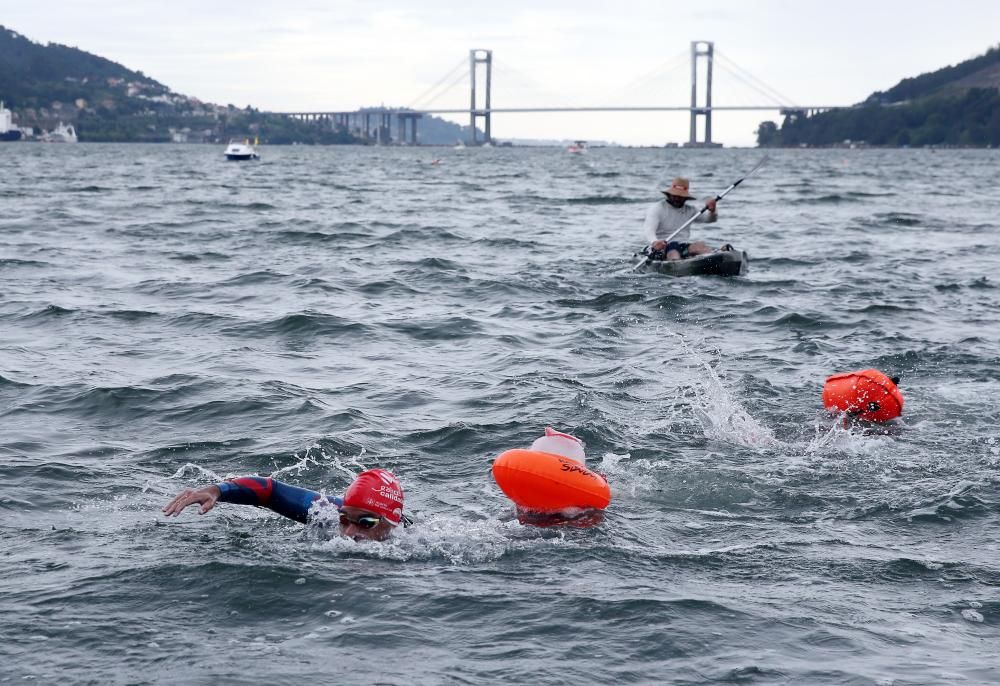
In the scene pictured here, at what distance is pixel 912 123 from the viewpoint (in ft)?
485

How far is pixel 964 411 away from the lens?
9.59 m

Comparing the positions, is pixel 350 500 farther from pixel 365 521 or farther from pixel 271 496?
pixel 271 496

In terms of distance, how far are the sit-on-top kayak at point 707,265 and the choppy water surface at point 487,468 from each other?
0.28 metres

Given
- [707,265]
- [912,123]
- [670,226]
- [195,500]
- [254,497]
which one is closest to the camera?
[195,500]

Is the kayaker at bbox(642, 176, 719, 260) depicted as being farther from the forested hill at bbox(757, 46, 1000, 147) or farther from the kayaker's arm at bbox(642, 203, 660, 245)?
the forested hill at bbox(757, 46, 1000, 147)

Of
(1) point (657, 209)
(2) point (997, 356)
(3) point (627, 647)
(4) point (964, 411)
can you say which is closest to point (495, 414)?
(4) point (964, 411)

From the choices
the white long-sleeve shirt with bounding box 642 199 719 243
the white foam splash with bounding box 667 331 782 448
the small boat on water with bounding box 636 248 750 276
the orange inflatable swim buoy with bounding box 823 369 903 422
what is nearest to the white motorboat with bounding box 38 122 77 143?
the white long-sleeve shirt with bounding box 642 199 719 243

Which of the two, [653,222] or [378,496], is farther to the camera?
[653,222]

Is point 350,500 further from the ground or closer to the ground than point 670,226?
closer to the ground

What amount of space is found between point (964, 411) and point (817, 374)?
5.89 feet

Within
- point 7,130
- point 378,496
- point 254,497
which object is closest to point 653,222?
point 378,496

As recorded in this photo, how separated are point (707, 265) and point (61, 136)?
141 metres

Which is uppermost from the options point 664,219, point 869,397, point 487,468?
point 664,219

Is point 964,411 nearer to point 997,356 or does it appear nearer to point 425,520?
point 997,356
